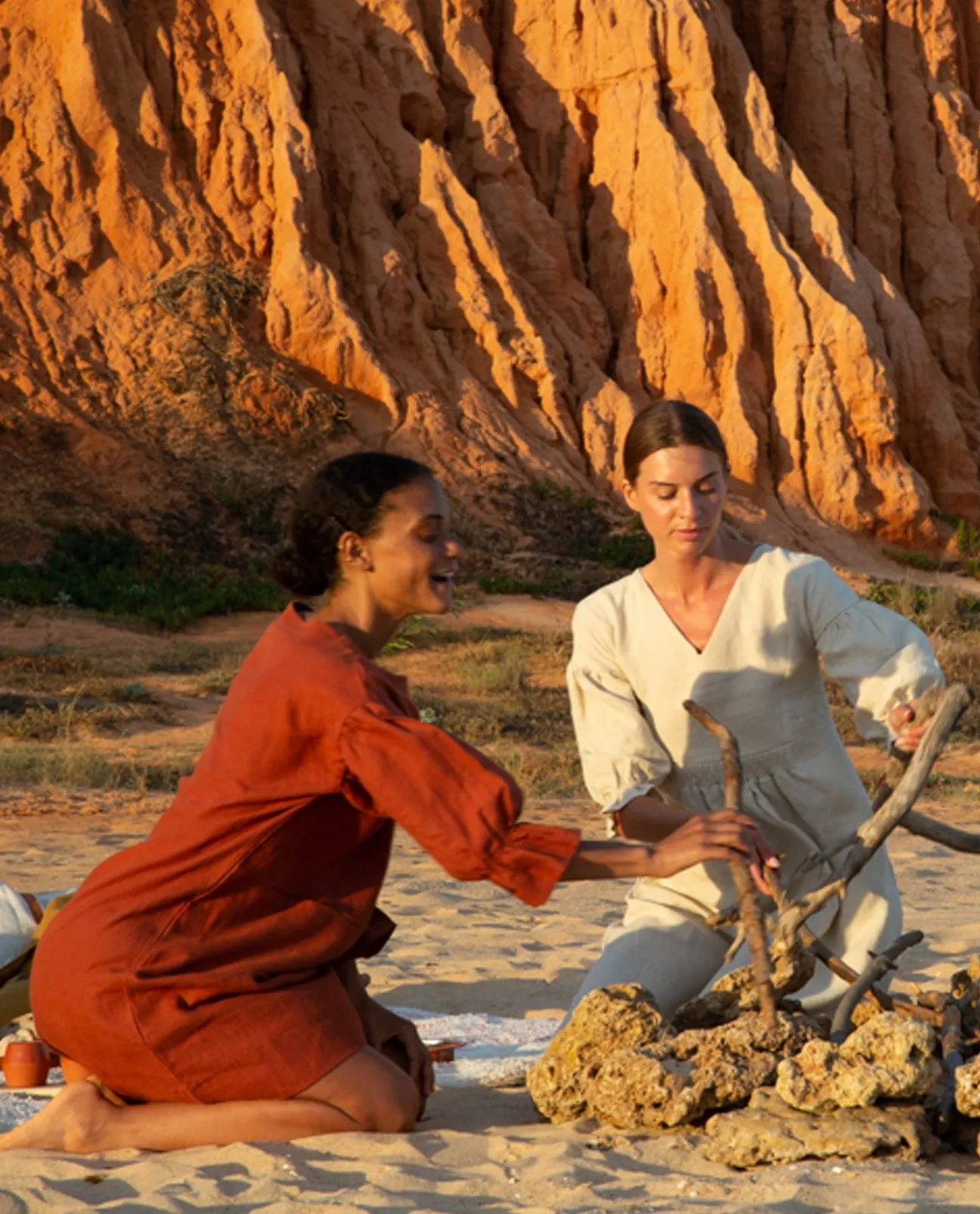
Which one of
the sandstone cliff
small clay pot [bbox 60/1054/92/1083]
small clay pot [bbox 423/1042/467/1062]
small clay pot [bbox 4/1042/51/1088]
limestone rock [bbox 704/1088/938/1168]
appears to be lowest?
small clay pot [bbox 423/1042/467/1062]

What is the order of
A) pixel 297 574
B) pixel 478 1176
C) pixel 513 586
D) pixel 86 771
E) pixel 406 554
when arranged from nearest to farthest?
pixel 478 1176, pixel 406 554, pixel 297 574, pixel 86 771, pixel 513 586

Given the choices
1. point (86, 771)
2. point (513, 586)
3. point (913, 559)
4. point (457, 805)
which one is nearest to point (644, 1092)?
point (457, 805)

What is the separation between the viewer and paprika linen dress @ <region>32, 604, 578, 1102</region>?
3.13 m

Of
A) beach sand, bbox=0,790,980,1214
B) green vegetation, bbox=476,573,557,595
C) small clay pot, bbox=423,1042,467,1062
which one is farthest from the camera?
green vegetation, bbox=476,573,557,595

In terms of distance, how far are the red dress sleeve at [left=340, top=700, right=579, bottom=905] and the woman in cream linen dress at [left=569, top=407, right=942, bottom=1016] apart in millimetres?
713

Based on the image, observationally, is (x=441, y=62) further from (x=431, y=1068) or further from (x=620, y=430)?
(x=431, y=1068)

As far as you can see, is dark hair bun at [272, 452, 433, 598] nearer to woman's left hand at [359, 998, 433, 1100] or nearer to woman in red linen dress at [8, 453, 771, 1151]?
woman in red linen dress at [8, 453, 771, 1151]

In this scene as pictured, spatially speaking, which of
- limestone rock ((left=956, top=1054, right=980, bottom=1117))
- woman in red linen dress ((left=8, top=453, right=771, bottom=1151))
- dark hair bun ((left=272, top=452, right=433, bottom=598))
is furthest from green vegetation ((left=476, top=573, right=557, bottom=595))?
limestone rock ((left=956, top=1054, right=980, bottom=1117))

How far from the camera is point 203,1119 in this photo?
319 cm

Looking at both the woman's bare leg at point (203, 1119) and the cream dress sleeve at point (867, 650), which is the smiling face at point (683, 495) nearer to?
the cream dress sleeve at point (867, 650)

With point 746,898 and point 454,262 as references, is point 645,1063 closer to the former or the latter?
point 746,898

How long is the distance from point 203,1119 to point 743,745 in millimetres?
1516

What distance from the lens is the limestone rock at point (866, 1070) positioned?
3092 millimetres

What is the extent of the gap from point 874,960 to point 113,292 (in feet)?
59.0
